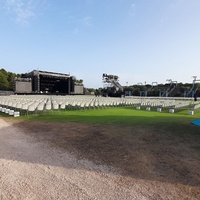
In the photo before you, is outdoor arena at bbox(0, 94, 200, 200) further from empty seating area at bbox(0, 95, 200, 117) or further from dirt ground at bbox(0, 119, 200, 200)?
empty seating area at bbox(0, 95, 200, 117)

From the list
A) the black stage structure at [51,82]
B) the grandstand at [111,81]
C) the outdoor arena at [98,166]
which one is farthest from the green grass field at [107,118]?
the grandstand at [111,81]

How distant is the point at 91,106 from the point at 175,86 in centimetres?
4559

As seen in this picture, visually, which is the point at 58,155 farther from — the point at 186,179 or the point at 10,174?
the point at 186,179

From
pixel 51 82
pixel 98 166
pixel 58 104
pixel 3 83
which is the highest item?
pixel 51 82

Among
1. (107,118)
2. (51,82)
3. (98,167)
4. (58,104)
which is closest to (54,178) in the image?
(98,167)

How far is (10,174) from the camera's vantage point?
9.62ft

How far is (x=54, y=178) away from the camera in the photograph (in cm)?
285

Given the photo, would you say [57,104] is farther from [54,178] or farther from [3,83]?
[3,83]

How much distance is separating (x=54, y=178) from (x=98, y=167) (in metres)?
0.87

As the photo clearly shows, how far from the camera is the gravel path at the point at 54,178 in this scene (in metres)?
2.41

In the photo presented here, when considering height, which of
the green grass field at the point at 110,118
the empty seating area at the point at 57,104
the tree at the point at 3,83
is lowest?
the green grass field at the point at 110,118

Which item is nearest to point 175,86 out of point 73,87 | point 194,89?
point 194,89

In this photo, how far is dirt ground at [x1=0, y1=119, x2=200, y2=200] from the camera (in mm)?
2510

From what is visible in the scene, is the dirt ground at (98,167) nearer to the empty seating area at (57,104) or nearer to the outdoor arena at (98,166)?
the outdoor arena at (98,166)
